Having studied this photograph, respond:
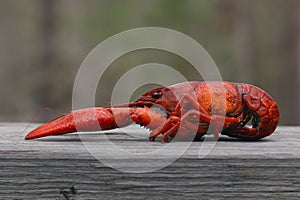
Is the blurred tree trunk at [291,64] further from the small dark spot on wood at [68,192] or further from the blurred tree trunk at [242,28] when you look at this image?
the small dark spot on wood at [68,192]

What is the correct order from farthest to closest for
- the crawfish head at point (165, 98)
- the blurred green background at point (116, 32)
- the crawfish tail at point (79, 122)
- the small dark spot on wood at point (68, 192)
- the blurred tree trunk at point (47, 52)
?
the blurred tree trunk at point (47, 52) → the blurred green background at point (116, 32) → the crawfish head at point (165, 98) → the crawfish tail at point (79, 122) → the small dark spot on wood at point (68, 192)

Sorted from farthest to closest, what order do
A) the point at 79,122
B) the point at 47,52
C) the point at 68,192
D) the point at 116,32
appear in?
the point at 47,52, the point at 116,32, the point at 79,122, the point at 68,192

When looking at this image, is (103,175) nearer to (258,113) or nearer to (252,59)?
(258,113)

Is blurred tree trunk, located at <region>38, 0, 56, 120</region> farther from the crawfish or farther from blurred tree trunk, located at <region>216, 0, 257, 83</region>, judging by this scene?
the crawfish

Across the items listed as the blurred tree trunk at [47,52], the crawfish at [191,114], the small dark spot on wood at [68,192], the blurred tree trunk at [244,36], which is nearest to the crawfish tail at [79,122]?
the crawfish at [191,114]

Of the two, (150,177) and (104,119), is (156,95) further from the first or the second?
(150,177)

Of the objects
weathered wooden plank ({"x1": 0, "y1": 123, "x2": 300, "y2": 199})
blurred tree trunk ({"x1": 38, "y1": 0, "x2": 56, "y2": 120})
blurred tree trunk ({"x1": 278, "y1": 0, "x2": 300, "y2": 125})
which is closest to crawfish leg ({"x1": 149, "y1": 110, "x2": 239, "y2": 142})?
weathered wooden plank ({"x1": 0, "y1": 123, "x2": 300, "y2": 199})

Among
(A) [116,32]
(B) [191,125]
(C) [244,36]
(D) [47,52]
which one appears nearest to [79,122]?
(B) [191,125]

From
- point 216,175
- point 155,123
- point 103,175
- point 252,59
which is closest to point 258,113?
point 155,123
